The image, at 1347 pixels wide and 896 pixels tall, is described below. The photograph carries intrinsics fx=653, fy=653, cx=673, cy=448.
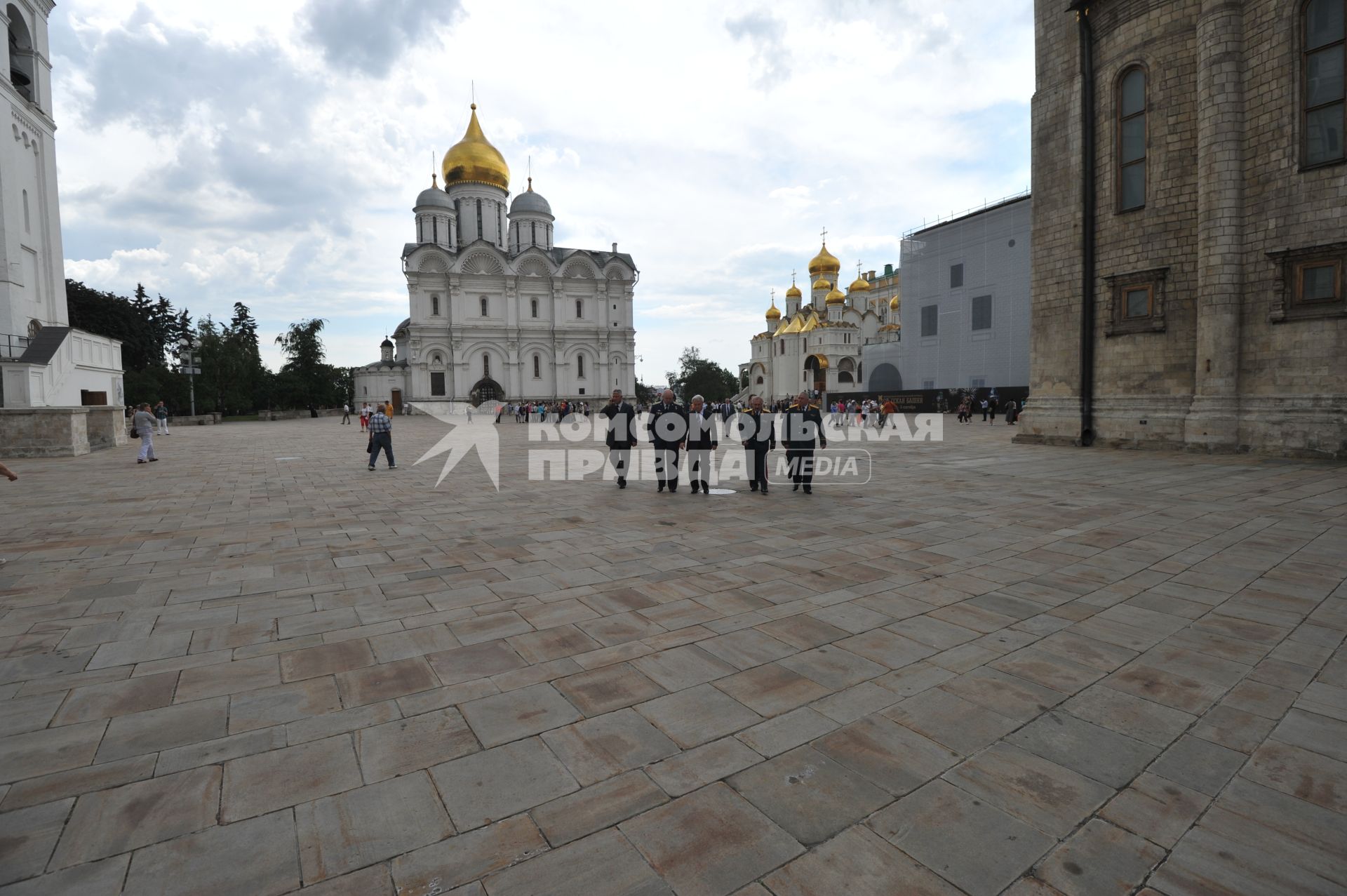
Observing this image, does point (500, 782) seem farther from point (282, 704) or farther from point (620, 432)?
point (620, 432)

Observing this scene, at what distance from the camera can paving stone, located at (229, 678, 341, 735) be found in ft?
9.89

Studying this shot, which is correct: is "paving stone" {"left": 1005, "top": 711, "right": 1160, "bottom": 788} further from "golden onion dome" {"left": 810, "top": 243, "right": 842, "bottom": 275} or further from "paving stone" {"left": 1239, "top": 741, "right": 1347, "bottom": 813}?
"golden onion dome" {"left": 810, "top": 243, "right": 842, "bottom": 275}

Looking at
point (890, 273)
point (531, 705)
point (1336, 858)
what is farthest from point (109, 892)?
point (890, 273)

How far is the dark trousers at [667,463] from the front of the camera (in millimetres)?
10141

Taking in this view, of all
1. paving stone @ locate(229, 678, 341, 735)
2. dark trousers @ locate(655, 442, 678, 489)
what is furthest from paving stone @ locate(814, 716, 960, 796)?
dark trousers @ locate(655, 442, 678, 489)

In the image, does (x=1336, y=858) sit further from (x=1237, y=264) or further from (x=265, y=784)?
(x=1237, y=264)

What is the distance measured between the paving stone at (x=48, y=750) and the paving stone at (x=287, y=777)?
25.8 inches

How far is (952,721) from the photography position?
116 inches

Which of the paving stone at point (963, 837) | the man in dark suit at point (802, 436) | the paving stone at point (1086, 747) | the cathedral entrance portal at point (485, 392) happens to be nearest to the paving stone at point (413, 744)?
the paving stone at point (963, 837)

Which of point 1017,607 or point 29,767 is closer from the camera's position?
point 29,767

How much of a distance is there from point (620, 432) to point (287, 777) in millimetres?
8182

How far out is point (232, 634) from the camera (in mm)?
4086

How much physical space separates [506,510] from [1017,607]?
238 inches

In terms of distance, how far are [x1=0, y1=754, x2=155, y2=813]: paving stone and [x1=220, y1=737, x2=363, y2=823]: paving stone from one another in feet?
1.09
